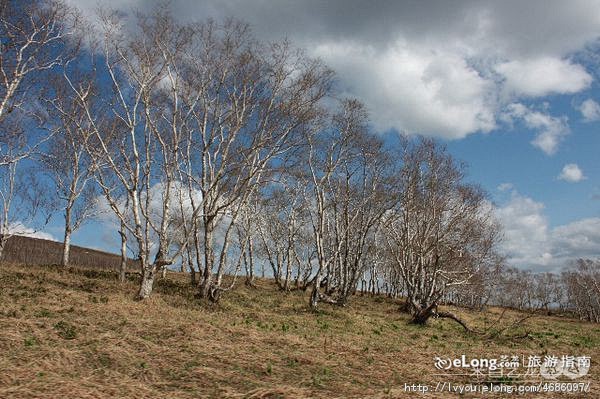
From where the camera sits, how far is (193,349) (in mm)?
9477

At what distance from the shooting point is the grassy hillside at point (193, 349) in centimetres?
692

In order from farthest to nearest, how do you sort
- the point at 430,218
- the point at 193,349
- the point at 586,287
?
the point at 586,287 < the point at 430,218 < the point at 193,349

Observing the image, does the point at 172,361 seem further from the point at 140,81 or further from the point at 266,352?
the point at 140,81

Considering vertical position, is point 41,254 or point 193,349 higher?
point 41,254

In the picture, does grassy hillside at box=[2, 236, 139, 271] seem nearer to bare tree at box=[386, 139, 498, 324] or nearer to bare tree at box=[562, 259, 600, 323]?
bare tree at box=[386, 139, 498, 324]

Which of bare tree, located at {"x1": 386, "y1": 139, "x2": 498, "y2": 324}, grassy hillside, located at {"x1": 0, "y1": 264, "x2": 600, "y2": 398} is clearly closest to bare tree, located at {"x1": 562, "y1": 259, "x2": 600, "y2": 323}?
bare tree, located at {"x1": 386, "y1": 139, "x2": 498, "y2": 324}

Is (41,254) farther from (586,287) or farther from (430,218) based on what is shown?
(586,287)

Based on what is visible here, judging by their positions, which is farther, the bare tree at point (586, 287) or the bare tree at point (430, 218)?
the bare tree at point (586, 287)

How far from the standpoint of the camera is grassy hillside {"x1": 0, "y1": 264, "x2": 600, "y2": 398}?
22.7ft

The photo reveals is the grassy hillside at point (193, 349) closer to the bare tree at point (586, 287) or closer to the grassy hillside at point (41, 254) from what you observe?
the grassy hillside at point (41, 254)

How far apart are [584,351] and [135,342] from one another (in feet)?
49.5

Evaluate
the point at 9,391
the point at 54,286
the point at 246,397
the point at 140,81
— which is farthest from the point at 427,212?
the point at 9,391

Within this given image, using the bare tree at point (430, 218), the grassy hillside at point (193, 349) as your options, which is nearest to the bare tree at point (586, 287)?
the bare tree at point (430, 218)

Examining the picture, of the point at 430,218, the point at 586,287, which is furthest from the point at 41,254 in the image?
the point at 586,287
